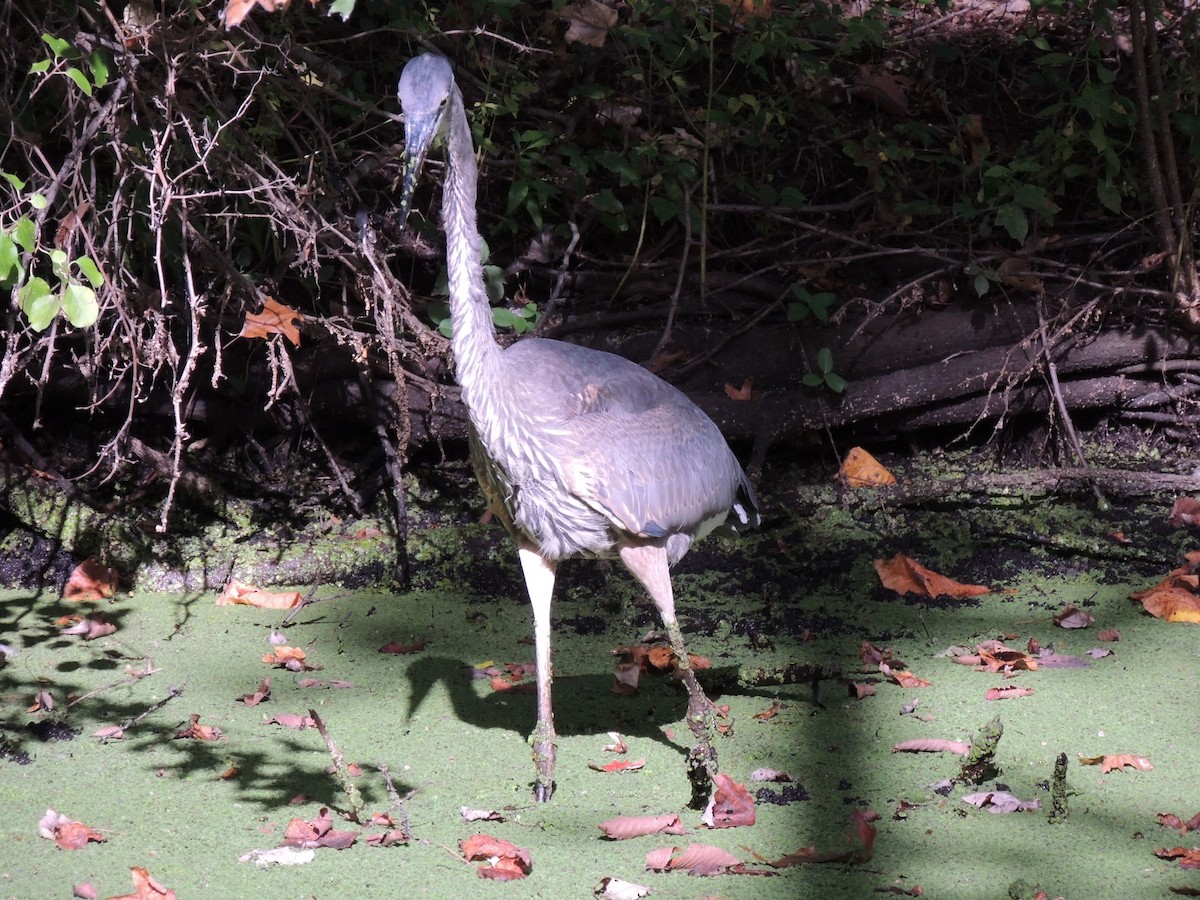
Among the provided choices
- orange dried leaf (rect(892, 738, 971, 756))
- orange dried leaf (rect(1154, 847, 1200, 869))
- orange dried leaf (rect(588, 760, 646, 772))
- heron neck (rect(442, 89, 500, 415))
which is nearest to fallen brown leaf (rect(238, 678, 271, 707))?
orange dried leaf (rect(588, 760, 646, 772))

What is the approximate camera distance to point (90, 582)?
4738mm

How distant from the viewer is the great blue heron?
3.38m

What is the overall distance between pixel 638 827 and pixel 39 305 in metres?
1.80

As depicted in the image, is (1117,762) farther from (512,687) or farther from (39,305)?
(39,305)

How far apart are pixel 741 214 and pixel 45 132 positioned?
9.63 ft

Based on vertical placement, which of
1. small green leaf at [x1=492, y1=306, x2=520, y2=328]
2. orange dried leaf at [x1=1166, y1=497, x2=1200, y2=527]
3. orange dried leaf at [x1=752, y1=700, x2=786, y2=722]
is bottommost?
orange dried leaf at [x1=752, y1=700, x2=786, y2=722]

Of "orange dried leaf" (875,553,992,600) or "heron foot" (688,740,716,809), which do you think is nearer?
"heron foot" (688,740,716,809)

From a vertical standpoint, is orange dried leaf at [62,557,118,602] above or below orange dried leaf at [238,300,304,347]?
below

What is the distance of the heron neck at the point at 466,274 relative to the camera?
11.0 ft

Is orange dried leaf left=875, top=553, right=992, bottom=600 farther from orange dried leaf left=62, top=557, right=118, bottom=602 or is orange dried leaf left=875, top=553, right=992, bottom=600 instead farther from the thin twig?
orange dried leaf left=62, top=557, right=118, bottom=602

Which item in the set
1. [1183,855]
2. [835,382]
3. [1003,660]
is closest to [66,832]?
[1183,855]

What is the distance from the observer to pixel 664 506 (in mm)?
3613

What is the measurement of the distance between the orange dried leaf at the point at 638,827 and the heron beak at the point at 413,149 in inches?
61.4

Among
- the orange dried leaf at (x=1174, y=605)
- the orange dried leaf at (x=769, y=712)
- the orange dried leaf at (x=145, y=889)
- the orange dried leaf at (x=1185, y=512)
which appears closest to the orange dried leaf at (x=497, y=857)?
the orange dried leaf at (x=145, y=889)
